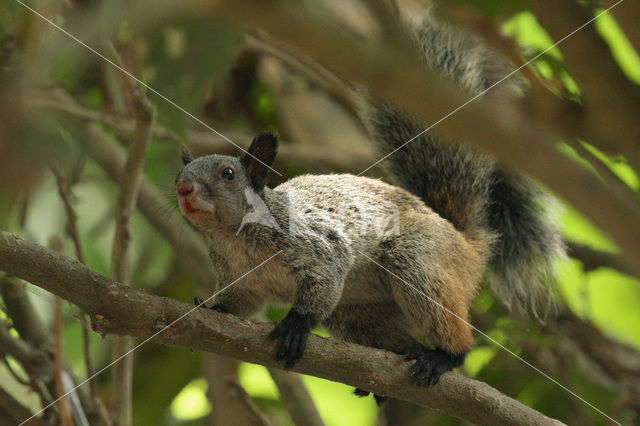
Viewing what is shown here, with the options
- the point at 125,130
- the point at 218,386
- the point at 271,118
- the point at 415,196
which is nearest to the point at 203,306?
the point at 125,130

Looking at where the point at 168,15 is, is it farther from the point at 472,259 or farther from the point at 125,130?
the point at 472,259

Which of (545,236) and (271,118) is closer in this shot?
(545,236)


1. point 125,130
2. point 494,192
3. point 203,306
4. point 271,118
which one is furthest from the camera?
point 271,118

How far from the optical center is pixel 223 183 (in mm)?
1059

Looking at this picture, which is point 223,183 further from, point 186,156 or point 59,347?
point 59,347

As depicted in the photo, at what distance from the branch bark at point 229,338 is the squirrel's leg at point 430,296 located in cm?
9

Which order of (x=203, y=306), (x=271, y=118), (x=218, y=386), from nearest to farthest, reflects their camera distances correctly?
(x=203, y=306) < (x=218, y=386) < (x=271, y=118)

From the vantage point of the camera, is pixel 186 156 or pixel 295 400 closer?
pixel 186 156

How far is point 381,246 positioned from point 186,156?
725 mm

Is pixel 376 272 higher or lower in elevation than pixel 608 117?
lower

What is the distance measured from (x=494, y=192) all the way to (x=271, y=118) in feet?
3.05

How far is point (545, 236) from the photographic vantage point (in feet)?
5.99

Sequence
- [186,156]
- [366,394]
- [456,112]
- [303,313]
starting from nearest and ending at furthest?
→ [456,112]
[186,156]
[303,313]
[366,394]

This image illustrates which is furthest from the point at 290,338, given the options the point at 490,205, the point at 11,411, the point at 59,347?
the point at 490,205
